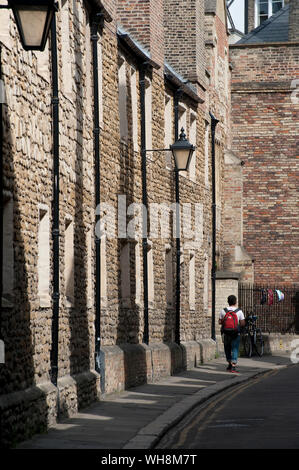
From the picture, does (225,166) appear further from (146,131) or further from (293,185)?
(146,131)

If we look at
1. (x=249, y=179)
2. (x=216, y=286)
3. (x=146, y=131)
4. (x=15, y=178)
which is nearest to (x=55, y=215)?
(x=15, y=178)

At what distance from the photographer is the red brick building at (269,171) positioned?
42688 mm

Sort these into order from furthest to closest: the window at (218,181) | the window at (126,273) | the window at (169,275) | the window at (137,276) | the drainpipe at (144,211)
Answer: the window at (218,181) → the window at (169,275) → the drainpipe at (144,211) → the window at (137,276) → the window at (126,273)

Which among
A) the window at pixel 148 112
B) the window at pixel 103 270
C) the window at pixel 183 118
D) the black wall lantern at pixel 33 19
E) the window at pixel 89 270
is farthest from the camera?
the window at pixel 183 118

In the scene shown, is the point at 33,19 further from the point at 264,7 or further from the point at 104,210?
Answer: the point at 264,7

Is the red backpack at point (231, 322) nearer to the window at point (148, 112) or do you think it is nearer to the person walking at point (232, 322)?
the person walking at point (232, 322)

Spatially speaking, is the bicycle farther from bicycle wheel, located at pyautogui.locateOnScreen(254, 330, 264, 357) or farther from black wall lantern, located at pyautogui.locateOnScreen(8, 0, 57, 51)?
black wall lantern, located at pyautogui.locateOnScreen(8, 0, 57, 51)

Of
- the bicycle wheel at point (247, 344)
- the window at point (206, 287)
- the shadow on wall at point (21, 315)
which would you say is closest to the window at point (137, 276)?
the shadow on wall at point (21, 315)

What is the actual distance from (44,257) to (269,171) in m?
28.4

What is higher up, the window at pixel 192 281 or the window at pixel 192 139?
the window at pixel 192 139

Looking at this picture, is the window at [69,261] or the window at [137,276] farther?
the window at [137,276]

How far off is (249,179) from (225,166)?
3.99m

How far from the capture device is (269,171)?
4284cm

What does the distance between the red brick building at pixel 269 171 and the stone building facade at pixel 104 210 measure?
7.46 meters
